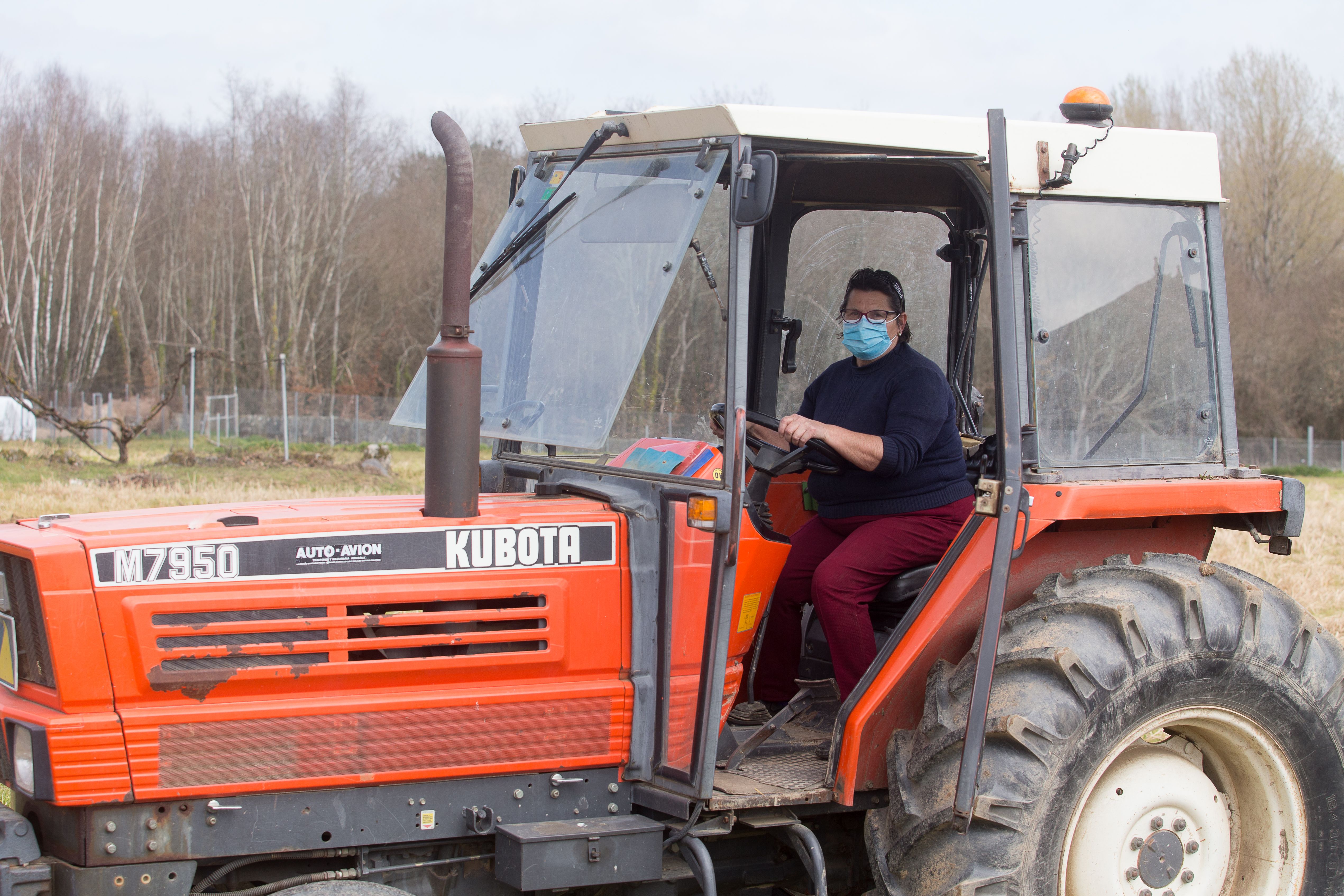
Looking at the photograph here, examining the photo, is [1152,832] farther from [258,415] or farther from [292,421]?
[258,415]

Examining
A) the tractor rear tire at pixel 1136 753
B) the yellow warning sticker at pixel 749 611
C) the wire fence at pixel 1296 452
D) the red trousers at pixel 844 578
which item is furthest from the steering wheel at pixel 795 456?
the wire fence at pixel 1296 452

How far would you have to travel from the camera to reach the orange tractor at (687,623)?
2.96m

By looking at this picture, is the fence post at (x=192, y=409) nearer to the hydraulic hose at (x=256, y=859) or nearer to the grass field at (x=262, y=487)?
the grass field at (x=262, y=487)

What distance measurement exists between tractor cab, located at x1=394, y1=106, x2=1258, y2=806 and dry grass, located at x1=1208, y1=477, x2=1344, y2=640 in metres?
3.91

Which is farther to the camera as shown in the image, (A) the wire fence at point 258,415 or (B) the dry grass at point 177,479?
(A) the wire fence at point 258,415

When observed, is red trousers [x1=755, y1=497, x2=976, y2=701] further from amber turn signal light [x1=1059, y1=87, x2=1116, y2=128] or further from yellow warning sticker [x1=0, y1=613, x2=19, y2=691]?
yellow warning sticker [x1=0, y1=613, x2=19, y2=691]

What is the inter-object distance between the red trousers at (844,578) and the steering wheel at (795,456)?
0.88ft

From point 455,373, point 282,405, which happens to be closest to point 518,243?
point 455,373

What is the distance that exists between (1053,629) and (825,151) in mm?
1476

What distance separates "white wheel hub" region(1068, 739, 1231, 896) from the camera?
138 inches

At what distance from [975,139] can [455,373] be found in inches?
63.1

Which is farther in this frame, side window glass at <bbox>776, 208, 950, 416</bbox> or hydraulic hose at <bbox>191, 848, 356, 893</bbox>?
side window glass at <bbox>776, 208, 950, 416</bbox>

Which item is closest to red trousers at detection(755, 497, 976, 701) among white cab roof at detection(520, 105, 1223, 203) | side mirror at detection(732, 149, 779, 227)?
white cab roof at detection(520, 105, 1223, 203)

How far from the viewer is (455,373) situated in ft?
10.0
